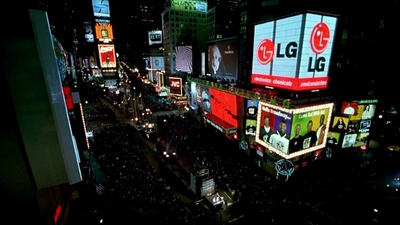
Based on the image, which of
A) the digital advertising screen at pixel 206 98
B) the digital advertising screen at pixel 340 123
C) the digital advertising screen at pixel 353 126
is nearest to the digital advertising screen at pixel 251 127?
the digital advertising screen at pixel 340 123

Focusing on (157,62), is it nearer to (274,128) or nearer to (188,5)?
(188,5)

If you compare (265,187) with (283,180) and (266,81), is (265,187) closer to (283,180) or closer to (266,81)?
(283,180)

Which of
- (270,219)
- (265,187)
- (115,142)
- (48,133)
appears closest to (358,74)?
(265,187)

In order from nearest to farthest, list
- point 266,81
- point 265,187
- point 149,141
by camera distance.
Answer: point 265,187
point 266,81
point 149,141

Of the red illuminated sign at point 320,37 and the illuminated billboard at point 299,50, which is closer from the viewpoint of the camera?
the illuminated billboard at point 299,50

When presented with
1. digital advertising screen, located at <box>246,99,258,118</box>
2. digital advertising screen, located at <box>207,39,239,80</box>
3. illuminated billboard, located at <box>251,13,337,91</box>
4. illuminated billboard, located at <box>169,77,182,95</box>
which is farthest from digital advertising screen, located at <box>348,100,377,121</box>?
illuminated billboard, located at <box>169,77,182,95</box>

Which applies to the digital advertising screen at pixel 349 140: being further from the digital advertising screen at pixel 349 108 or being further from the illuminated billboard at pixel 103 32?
the illuminated billboard at pixel 103 32
